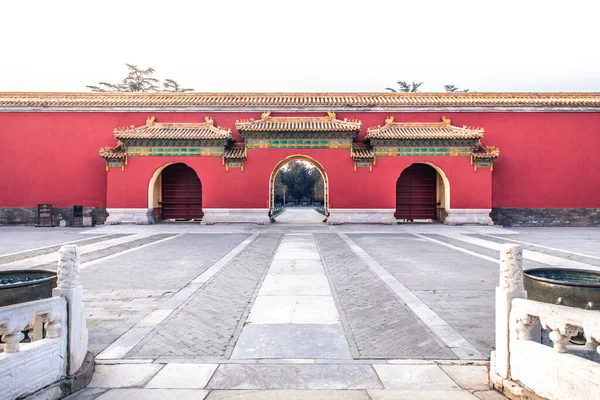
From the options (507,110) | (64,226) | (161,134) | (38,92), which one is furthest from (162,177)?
(507,110)

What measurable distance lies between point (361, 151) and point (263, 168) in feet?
17.2

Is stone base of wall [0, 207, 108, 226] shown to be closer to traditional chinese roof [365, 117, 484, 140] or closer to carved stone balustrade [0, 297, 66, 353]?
traditional chinese roof [365, 117, 484, 140]

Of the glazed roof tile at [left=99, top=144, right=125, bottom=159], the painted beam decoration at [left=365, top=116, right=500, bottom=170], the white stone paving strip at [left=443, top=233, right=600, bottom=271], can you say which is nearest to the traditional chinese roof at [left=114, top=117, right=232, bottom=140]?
the glazed roof tile at [left=99, top=144, right=125, bottom=159]

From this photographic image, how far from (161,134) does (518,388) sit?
62.2 ft

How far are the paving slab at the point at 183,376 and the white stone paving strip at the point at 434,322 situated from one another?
8.61 ft

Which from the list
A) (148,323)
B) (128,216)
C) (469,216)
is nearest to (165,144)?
(128,216)

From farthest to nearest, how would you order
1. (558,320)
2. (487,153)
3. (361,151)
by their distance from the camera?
1. (361,151)
2. (487,153)
3. (558,320)

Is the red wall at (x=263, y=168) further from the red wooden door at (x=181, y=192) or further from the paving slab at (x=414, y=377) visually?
the paving slab at (x=414, y=377)

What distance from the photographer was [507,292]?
3.29 metres

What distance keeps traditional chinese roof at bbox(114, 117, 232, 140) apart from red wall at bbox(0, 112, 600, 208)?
1.20 metres

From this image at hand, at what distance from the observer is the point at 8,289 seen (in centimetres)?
312

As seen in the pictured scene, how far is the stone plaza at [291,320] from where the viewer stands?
337 cm

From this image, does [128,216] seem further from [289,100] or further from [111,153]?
[289,100]

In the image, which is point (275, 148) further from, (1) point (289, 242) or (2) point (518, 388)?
(2) point (518, 388)
